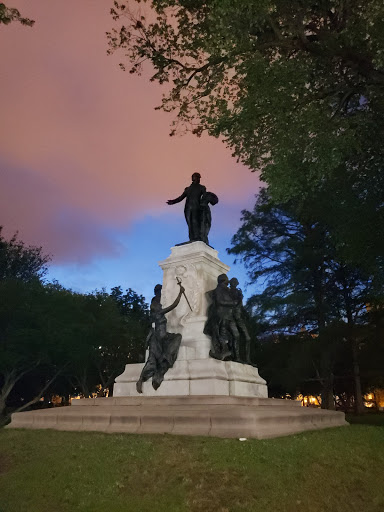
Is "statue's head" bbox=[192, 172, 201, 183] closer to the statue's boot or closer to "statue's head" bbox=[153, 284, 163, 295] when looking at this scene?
"statue's head" bbox=[153, 284, 163, 295]

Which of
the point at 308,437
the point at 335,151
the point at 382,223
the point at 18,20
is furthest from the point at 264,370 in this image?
the point at 18,20

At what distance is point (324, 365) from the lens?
29656 mm

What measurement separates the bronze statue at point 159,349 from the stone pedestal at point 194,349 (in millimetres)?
192

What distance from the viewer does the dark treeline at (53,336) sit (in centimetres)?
3225

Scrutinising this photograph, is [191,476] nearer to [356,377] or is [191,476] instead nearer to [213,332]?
[213,332]

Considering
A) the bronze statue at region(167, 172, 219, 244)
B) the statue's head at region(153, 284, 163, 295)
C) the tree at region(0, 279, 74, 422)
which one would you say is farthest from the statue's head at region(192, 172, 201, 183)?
the tree at region(0, 279, 74, 422)

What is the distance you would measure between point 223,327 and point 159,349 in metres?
1.95

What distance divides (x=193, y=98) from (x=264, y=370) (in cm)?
2551

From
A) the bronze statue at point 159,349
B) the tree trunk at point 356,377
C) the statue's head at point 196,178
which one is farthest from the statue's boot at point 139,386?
the tree trunk at point 356,377

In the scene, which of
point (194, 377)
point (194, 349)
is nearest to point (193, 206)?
point (194, 349)

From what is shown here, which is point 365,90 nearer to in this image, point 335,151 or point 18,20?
point 335,151

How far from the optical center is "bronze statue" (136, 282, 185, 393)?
39.8ft

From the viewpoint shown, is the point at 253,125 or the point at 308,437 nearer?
the point at 308,437

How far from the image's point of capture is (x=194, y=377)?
1148 centimetres
